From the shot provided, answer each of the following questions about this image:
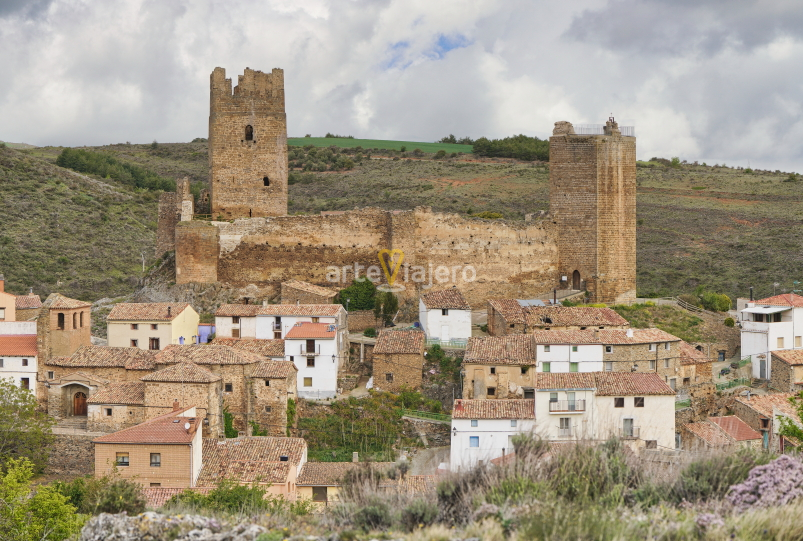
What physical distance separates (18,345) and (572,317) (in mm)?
16519

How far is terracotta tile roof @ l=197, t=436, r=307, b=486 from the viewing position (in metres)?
24.2

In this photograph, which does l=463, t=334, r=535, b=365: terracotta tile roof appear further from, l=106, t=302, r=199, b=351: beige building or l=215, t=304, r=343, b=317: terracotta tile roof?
l=106, t=302, r=199, b=351: beige building

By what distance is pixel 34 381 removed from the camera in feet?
97.4

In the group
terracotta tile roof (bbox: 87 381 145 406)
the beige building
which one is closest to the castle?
the beige building

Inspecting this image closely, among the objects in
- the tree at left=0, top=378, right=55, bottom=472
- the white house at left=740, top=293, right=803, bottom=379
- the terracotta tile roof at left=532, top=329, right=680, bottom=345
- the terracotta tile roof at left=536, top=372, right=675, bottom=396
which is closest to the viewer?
the tree at left=0, top=378, right=55, bottom=472

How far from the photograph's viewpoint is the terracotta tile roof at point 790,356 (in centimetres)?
3170

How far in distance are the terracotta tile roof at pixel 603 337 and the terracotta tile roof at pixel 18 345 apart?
1441cm

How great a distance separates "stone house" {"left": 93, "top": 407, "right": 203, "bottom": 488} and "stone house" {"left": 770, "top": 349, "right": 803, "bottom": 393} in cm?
1753

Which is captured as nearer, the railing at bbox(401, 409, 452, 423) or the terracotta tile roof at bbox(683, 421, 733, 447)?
the terracotta tile roof at bbox(683, 421, 733, 447)

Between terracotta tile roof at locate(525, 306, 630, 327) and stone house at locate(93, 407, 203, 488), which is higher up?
terracotta tile roof at locate(525, 306, 630, 327)

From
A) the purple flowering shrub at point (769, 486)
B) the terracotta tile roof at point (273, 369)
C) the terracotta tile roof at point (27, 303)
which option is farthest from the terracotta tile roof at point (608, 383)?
the terracotta tile roof at point (27, 303)

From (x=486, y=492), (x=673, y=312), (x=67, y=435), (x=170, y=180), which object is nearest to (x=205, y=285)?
(x=67, y=435)

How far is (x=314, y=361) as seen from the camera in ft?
101

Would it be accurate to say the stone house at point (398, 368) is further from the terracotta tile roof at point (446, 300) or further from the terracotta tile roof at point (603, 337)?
the terracotta tile roof at point (603, 337)
